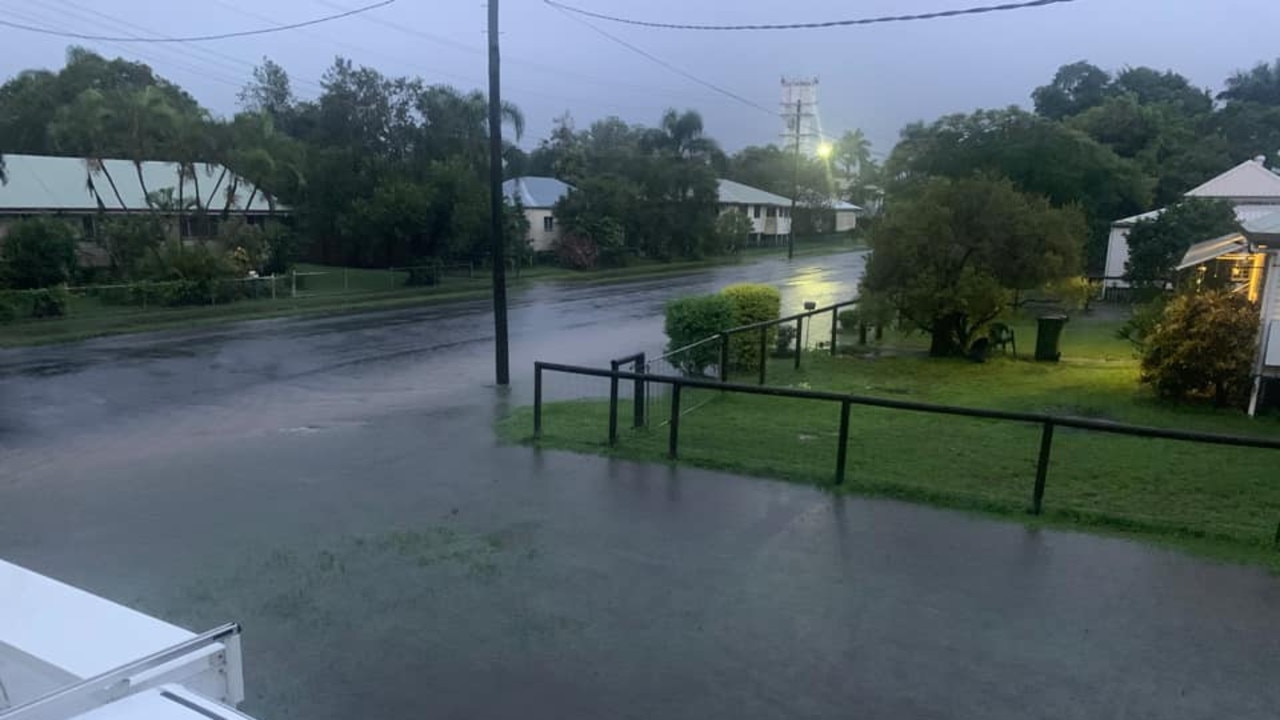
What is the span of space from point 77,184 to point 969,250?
104 feet

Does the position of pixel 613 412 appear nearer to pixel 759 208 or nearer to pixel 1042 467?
pixel 1042 467

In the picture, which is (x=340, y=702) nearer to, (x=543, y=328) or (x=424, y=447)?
(x=424, y=447)

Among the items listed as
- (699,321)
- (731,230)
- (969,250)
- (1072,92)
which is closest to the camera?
(699,321)

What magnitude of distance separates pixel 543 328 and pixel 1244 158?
4988cm

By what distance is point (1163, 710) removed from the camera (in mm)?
4453

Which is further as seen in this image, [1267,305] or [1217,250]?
[1217,250]

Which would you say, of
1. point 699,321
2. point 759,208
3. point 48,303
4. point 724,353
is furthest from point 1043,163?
point 759,208

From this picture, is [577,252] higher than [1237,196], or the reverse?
[1237,196]

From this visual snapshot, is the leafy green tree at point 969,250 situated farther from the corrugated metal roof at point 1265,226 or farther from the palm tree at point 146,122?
the palm tree at point 146,122

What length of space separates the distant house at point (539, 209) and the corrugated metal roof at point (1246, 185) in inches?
1171

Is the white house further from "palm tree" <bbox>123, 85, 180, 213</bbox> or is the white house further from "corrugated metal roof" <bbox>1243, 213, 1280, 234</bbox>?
"palm tree" <bbox>123, 85, 180, 213</bbox>

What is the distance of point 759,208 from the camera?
7000 centimetres

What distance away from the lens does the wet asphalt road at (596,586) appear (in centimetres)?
459

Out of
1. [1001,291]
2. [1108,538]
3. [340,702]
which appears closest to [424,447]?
[340,702]
